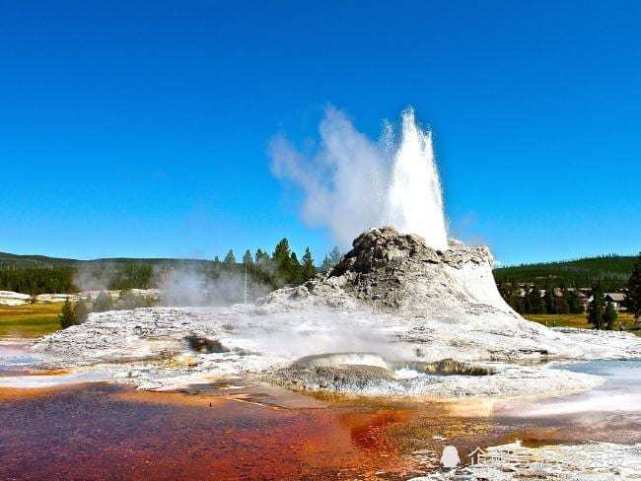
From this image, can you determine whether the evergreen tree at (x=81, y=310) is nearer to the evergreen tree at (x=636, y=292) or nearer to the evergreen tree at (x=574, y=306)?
the evergreen tree at (x=636, y=292)

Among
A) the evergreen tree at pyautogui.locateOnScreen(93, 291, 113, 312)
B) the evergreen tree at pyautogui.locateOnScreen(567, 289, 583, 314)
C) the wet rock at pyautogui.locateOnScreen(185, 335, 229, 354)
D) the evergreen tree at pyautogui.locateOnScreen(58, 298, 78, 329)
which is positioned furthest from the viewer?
the evergreen tree at pyautogui.locateOnScreen(567, 289, 583, 314)

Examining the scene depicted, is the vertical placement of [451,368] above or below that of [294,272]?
below

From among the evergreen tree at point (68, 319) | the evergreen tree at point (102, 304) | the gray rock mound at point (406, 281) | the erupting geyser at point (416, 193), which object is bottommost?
the evergreen tree at point (68, 319)

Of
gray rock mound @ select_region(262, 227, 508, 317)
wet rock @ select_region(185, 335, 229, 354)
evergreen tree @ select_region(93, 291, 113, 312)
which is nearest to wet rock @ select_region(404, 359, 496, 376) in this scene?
gray rock mound @ select_region(262, 227, 508, 317)

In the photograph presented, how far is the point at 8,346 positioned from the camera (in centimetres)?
4378

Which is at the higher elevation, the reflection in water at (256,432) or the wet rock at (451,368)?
the wet rock at (451,368)

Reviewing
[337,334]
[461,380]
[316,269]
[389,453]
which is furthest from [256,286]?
[389,453]

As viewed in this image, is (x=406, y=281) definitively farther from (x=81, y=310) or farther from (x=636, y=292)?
(x=636, y=292)

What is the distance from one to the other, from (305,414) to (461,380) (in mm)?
8648

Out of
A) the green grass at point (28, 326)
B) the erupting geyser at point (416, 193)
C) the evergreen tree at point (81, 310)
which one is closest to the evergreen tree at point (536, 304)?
the erupting geyser at point (416, 193)

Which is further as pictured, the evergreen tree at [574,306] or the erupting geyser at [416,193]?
the evergreen tree at [574,306]

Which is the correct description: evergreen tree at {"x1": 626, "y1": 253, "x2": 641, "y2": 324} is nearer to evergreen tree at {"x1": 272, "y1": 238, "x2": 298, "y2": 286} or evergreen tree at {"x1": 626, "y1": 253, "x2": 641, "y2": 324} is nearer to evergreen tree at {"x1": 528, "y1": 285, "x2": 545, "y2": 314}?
evergreen tree at {"x1": 528, "y1": 285, "x2": 545, "y2": 314}

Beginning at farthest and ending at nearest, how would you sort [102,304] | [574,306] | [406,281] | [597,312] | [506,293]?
[506,293] < [574,306] < [597,312] < [102,304] < [406,281]

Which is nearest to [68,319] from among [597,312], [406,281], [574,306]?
[406,281]
